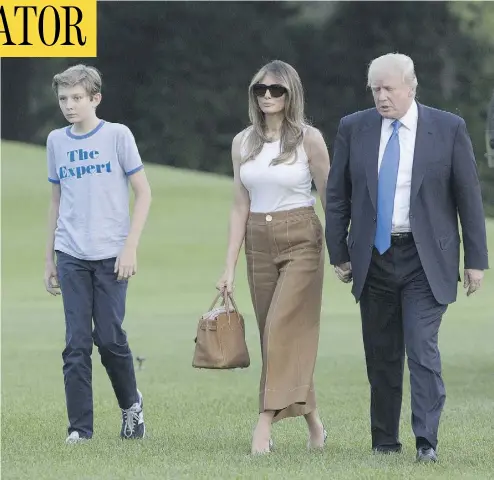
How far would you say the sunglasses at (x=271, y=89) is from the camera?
26.7 feet

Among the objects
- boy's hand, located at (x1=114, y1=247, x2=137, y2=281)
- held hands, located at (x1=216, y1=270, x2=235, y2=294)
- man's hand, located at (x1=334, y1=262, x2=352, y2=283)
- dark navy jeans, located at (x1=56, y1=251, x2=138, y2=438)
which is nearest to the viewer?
man's hand, located at (x1=334, y1=262, x2=352, y2=283)

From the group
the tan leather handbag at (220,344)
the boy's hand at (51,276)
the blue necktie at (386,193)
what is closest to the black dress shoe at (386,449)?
the tan leather handbag at (220,344)

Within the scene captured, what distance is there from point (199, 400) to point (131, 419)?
2336mm

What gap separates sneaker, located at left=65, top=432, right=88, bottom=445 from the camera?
8500 millimetres

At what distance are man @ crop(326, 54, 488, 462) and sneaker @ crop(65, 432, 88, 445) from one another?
5.81 feet

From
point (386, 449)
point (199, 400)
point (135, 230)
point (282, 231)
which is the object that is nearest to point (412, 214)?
point (282, 231)

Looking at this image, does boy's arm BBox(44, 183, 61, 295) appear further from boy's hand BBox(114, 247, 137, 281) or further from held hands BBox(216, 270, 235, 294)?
held hands BBox(216, 270, 235, 294)

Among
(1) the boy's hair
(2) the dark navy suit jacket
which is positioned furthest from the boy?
(2) the dark navy suit jacket

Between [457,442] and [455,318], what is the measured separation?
10571 millimetres

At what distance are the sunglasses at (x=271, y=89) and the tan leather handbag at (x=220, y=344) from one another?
3.50ft

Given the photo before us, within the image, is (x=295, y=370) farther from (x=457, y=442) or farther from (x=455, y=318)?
(x=455, y=318)

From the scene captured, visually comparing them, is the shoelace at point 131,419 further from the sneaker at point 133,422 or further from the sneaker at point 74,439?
the sneaker at point 74,439

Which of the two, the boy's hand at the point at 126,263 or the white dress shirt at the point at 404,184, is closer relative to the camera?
the white dress shirt at the point at 404,184

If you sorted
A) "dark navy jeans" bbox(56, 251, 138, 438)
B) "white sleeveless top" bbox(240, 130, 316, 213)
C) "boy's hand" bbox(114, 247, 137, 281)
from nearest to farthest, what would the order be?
"white sleeveless top" bbox(240, 130, 316, 213) < "boy's hand" bbox(114, 247, 137, 281) < "dark navy jeans" bbox(56, 251, 138, 438)
